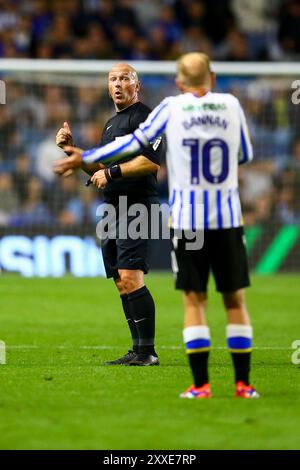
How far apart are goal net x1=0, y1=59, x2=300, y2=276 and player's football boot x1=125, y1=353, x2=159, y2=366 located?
8.97m

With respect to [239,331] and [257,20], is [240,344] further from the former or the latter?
[257,20]

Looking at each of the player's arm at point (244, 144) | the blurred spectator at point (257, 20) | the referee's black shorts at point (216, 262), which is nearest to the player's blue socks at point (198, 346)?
the referee's black shorts at point (216, 262)

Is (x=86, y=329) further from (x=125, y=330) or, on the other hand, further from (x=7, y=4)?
(x=7, y=4)

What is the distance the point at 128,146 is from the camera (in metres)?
6.58

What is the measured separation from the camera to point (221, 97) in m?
6.45

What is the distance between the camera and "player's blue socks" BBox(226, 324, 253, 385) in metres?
6.46

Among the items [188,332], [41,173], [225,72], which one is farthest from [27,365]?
[41,173]

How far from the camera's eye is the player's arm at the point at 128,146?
6.49 metres

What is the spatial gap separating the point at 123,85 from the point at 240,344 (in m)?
2.88

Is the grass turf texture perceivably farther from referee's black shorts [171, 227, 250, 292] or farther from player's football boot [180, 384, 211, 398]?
referee's black shorts [171, 227, 250, 292]

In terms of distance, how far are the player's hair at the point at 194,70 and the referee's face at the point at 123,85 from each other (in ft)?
6.93
